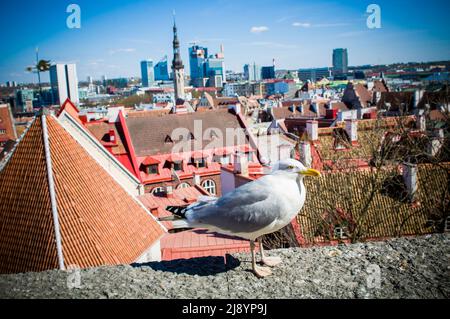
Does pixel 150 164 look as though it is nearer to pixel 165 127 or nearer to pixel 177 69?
pixel 165 127

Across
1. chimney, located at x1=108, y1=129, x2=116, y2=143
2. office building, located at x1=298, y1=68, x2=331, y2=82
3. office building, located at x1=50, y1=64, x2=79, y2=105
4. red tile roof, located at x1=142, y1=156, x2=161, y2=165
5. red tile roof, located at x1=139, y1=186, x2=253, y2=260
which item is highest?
office building, located at x1=298, y1=68, x2=331, y2=82

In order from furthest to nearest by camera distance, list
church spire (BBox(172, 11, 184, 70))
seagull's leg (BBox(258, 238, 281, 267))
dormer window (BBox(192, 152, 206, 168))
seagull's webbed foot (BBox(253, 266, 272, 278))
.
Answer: church spire (BBox(172, 11, 184, 70))
dormer window (BBox(192, 152, 206, 168))
seagull's leg (BBox(258, 238, 281, 267))
seagull's webbed foot (BBox(253, 266, 272, 278))

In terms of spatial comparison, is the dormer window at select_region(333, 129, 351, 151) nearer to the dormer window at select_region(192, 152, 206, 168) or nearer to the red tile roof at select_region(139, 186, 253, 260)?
the red tile roof at select_region(139, 186, 253, 260)

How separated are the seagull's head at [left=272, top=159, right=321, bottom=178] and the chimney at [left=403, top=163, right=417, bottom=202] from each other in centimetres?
909

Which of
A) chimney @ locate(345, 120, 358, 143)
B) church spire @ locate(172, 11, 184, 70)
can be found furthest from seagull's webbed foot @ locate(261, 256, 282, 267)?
church spire @ locate(172, 11, 184, 70)

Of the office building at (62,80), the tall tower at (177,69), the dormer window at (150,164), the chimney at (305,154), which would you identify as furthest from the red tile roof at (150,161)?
the tall tower at (177,69)

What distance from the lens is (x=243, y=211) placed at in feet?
10.9

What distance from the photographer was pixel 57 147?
8039mm

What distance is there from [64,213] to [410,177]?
947 centimetres

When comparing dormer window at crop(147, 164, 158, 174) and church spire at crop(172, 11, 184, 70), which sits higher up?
church spire at crop(172, 11, 184, 70)

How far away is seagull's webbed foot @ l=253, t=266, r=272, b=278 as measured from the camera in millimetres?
3070
